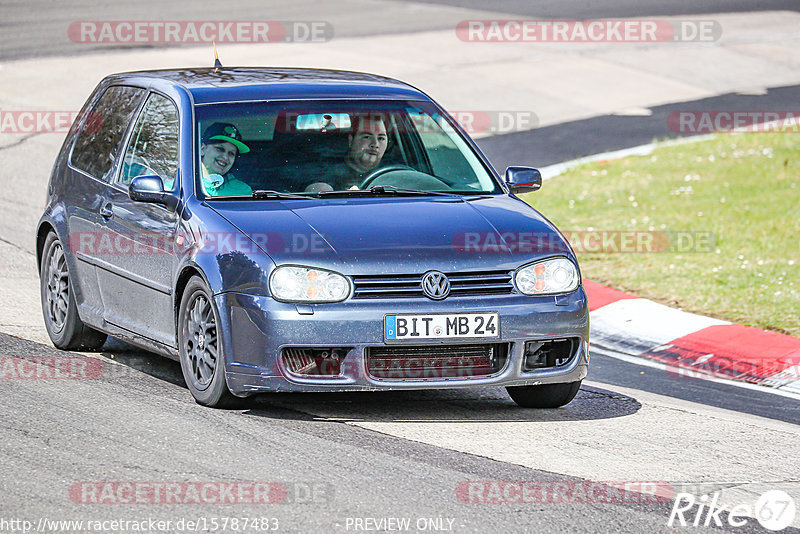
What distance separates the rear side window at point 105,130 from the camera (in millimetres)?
8305

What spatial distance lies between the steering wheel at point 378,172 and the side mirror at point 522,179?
1.97ft

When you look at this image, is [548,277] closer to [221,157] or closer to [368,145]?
[368,145]

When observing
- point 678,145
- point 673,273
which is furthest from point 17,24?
point 673,273

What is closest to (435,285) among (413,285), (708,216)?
(413,285)

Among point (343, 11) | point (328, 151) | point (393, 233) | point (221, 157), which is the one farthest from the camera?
point (343, 11)

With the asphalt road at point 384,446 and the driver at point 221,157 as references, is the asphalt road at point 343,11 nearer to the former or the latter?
the driver at point 221,157

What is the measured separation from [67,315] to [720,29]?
20.3 meters

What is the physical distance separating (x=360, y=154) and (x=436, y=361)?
1.52m

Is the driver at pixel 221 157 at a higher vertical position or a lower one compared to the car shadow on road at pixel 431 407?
higher

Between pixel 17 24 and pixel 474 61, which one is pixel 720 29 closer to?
pixel 474 61

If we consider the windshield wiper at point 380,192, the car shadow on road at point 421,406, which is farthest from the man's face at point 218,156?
the car shadow on road at point 421,406

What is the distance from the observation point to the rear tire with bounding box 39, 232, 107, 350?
8414 millimetres

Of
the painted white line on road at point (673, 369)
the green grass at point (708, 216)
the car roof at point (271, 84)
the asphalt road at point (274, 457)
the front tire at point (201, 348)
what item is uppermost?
the car roof at point (271, 84)

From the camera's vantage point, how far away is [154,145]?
7871mm
